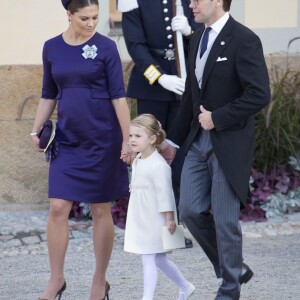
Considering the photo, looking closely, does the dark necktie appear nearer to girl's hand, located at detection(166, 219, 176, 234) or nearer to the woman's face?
the woman's face

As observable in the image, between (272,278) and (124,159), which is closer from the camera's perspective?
(124,159)

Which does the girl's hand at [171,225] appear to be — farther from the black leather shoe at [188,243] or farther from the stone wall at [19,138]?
the stone wall at [19,138]

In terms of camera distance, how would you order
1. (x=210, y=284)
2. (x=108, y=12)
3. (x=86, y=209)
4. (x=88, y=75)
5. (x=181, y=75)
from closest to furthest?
1. (x=88, y=75)
2. (x=210, y=284)
3. (x=181, y=75)
4. (x=86, y=209)
5. (x=108, y=12)

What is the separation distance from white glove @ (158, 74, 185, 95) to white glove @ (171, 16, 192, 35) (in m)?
0.31

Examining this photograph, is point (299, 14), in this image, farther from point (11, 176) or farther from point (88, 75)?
point (88, 75)

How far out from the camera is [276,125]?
827cm

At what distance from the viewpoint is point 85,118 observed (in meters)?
5.85

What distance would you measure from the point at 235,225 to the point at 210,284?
1.07 m

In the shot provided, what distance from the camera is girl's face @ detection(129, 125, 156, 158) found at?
5.66m

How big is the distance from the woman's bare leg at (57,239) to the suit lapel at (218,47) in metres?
1.04

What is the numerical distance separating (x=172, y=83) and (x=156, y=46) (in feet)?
1.03

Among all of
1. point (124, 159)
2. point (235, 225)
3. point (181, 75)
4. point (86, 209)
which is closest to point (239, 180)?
point (235, 225)

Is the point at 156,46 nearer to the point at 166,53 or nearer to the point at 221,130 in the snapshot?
the point at 166,53

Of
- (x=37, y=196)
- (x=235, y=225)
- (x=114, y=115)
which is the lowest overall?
(x=37, y=196)
